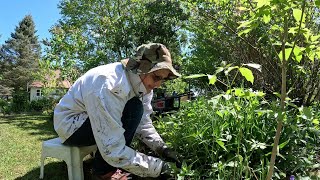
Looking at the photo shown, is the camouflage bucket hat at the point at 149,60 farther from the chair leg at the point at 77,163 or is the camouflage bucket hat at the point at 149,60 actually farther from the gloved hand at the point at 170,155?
the chair leg at the point at 77,163

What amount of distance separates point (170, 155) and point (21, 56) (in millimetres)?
40018

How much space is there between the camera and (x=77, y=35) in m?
11.0

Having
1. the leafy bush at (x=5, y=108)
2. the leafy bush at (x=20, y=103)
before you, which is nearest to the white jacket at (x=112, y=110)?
the leafy bush at (x=5, y=108)

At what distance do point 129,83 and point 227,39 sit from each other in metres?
3.29

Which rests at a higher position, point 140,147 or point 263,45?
point 263,45

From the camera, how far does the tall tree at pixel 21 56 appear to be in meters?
37.2

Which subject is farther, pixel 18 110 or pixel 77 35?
pixel 18 110

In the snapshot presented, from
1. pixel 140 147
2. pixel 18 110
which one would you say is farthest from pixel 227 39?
pixel 18 110

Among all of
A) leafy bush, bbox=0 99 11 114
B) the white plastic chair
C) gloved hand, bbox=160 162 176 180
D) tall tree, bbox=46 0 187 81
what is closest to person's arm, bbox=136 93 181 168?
gloved hand, bbox=160 162 176 180

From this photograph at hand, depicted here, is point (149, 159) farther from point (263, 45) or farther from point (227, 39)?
point (227, 39)

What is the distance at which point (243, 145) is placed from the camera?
6.29 feet

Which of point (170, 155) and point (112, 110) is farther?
point (170, 155)

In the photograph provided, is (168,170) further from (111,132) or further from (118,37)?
(118,37)

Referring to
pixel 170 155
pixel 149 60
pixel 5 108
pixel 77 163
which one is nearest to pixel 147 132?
pixel 170 155
